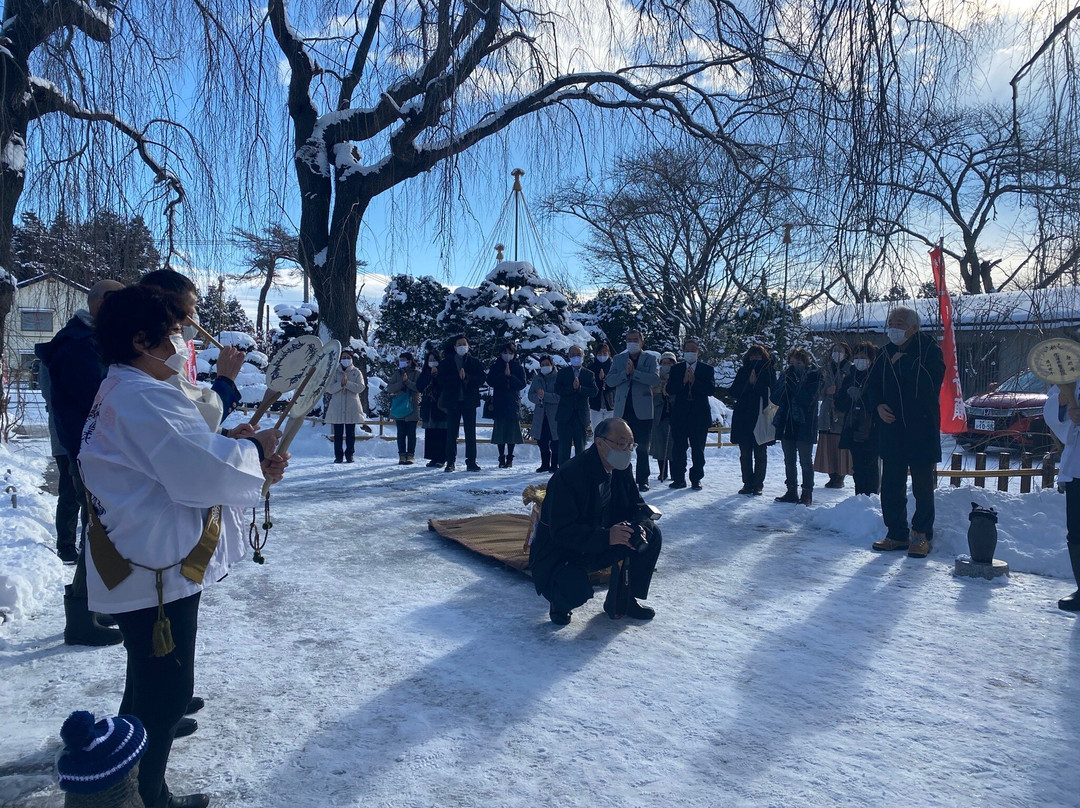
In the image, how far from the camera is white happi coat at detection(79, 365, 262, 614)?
2.17 meters

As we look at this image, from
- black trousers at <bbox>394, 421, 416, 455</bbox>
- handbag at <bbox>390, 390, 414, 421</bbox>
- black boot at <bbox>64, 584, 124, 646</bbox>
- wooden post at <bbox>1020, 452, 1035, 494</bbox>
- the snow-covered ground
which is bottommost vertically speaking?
the snow-covered ground

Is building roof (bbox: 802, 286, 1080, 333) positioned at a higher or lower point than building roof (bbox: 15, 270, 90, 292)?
lower

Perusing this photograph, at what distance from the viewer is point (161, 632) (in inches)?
90.0

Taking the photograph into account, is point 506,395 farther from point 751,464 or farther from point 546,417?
point 751,464

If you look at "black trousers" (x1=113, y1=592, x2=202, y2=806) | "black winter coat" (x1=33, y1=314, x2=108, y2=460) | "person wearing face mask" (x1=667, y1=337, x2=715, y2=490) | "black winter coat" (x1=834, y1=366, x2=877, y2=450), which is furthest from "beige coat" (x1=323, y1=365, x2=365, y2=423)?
"black trousers" (x1=113, y1=592, x2=202, y2=806)

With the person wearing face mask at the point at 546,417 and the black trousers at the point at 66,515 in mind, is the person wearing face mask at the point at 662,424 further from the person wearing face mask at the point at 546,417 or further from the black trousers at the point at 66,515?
the black trousers at the point at 66,515

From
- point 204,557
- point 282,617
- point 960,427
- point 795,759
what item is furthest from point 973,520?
Result: point 204,557

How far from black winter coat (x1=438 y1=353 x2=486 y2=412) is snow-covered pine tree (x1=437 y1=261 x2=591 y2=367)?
4.24 metres

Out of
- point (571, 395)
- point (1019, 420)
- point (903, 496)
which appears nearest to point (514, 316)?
point (571, 395)

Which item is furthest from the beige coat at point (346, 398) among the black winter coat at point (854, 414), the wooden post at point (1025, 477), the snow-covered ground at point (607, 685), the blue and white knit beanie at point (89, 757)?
the blue and white knit beanie at point (89, 757)

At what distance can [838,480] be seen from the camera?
33.3 feet

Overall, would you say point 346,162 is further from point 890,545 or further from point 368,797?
point 890,545

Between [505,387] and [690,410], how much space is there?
9.21 feet

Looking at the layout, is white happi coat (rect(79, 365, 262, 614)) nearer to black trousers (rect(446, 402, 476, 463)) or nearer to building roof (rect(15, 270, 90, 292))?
building roof (rect(15, 270, 90, 292))
